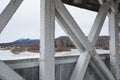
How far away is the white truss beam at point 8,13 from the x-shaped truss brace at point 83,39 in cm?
66

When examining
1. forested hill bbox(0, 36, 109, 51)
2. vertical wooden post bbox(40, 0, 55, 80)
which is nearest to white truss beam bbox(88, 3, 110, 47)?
forested hill bbox(0, 36, 109, 51)

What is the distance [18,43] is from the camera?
3.41 metres

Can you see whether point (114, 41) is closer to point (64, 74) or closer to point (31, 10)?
point (64, 74)

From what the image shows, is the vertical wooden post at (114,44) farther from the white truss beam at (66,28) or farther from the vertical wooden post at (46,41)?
the vertical wooden post at (46,41)

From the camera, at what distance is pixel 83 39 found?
351 cm

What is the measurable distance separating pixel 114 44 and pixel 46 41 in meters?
1.86

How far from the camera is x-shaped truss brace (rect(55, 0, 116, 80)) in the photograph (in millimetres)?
3184

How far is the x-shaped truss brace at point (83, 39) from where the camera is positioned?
3184 mm

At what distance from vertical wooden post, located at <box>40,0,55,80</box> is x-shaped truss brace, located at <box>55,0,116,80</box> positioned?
190 millimetres

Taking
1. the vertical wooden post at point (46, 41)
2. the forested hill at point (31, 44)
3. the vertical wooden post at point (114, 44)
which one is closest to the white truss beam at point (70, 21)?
the vertical wooden post at point (46, 41)

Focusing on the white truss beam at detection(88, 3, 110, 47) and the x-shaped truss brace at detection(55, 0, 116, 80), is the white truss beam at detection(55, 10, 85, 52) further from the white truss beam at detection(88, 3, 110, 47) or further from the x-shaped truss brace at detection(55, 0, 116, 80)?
the white truss beam at detection(88, 3, 110, 47)

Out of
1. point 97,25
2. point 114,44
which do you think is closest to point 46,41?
point 97,25

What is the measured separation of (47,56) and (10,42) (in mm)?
664

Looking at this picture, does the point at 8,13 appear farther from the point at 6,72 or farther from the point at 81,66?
the point at 81,66
